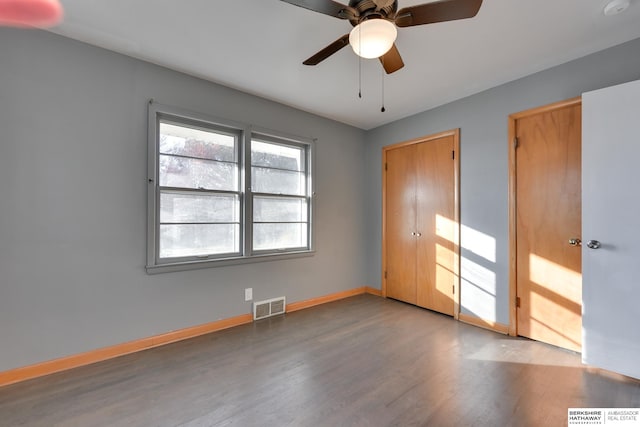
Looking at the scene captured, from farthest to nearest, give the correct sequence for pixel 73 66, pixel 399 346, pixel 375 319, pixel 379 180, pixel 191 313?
pixel 379 180, pixel 375 319, pixel 191 313, pixel 399 346, pixel 73 66

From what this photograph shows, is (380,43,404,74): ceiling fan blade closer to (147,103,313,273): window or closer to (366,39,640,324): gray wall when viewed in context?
→ (366,39,640,324): gray wall

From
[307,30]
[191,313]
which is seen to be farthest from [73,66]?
[191,313]

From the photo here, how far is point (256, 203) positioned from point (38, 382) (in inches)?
87.4

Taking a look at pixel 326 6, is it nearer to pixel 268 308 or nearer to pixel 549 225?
pixel 549 225

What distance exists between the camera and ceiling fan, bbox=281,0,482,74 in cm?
137

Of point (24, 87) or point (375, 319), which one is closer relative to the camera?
point (24, 87)

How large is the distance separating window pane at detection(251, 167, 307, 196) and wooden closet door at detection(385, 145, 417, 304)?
1303 millimetres

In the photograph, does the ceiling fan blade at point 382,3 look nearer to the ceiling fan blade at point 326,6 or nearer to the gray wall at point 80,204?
the ceiling fan blade at point 326,6

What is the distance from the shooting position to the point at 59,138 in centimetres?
211

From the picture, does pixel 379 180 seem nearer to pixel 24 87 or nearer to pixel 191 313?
pixel 191 313

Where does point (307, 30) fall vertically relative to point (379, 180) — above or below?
above

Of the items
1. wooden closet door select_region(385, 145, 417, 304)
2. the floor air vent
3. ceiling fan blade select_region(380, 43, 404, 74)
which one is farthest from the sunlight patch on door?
the floor air vent

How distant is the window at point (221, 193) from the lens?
2604 mm

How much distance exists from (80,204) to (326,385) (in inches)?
91.5
